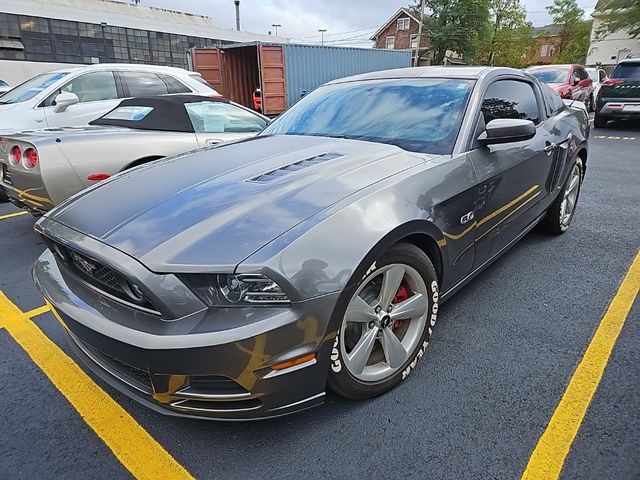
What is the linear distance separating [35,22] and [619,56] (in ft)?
146

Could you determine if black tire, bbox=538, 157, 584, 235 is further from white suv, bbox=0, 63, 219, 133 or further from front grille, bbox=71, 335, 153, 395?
white suv, bbox=0, 63, 219, 133

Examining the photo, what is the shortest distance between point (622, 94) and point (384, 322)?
1213 cm

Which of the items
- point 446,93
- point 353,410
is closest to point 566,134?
point 446,93

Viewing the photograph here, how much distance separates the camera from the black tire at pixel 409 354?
5.88 ft

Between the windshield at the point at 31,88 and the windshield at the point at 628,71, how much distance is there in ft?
40.7

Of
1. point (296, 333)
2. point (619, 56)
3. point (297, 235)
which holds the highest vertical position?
point (619, 56)

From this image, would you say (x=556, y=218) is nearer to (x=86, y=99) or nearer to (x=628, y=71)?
(x=86, y=99)

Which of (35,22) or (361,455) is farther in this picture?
(35,22)

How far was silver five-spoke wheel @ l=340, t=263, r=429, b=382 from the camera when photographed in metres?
1.87

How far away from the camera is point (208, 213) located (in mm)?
1799

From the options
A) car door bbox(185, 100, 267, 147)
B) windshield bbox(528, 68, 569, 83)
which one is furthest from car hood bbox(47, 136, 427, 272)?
windshield bbox(528, 68, 569, 83)

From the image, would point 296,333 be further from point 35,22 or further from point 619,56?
point 619,56

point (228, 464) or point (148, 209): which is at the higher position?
point (148, 209)

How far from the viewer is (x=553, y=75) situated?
12.4 metres
